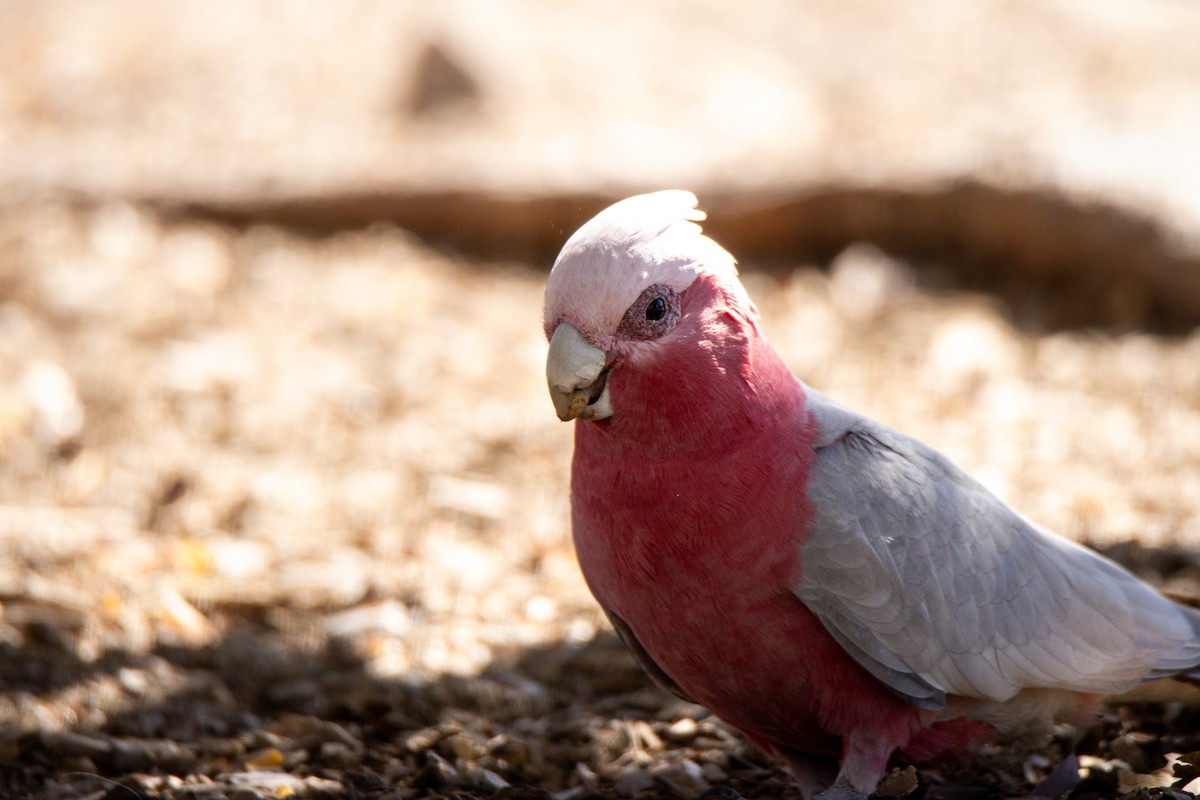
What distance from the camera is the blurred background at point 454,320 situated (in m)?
3.69

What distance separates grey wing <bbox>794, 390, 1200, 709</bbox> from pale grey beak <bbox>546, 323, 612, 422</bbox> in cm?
59

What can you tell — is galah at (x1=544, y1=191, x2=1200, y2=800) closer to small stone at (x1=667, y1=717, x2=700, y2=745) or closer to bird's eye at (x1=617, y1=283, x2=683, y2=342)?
bird's eye at (x1=617, y1=283, x2=683, y2=342)

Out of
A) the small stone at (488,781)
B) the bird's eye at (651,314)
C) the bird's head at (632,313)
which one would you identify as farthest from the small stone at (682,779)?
the bird's eye at (651,314)

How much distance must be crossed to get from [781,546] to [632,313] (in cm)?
65

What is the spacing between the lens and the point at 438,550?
184 inches

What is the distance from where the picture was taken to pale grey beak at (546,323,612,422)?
2.50 metres

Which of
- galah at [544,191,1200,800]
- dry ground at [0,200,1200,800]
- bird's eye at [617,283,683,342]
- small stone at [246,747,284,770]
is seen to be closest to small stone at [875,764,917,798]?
galah at [544,191,1200,800]

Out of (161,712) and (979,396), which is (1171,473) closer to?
(979,396)

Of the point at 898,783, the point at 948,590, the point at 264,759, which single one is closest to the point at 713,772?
the point at 898,783

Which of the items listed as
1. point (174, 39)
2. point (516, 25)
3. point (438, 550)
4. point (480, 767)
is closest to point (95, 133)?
point (174, 39)

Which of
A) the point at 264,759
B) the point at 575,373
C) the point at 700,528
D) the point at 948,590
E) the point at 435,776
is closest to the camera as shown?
the point at 575,373

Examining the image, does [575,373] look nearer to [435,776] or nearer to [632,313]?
[632,313]

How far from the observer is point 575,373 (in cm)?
250

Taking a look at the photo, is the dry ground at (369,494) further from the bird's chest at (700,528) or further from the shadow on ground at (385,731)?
the bird's chest at (700,528)
